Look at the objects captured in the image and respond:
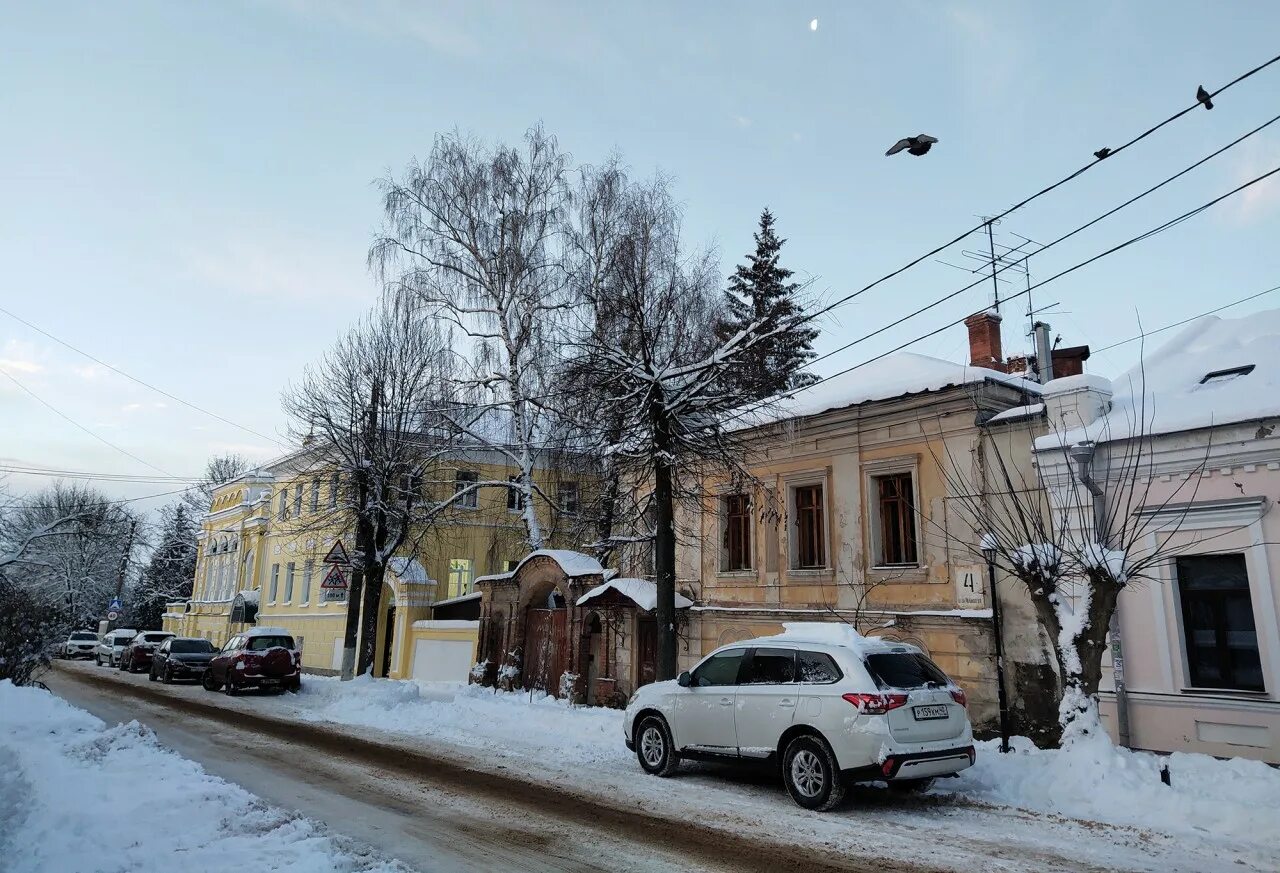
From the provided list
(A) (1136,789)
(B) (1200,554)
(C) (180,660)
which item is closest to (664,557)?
(A) (1136,789)

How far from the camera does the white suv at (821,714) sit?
827cm

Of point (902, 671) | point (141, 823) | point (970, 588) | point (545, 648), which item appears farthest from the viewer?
point (545, 648)

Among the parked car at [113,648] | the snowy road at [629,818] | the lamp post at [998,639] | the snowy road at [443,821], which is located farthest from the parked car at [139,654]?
the lamp post at [998,639]

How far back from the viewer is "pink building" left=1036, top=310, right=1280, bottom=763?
11047 mm

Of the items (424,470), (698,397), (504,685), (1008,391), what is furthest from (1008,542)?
(424,470)

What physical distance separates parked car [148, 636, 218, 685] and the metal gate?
12501mm

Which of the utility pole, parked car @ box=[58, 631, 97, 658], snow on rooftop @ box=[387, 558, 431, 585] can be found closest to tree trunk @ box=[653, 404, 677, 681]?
the utility pole

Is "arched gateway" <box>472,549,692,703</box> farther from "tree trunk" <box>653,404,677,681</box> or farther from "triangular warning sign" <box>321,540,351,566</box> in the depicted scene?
"triangular warning sign" <box>321,540,351,566</box>

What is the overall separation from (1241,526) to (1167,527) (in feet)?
2.92

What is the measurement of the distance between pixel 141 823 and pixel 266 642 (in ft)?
59.6

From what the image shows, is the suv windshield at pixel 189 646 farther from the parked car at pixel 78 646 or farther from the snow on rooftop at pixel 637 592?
the parked car at pixel 78 646

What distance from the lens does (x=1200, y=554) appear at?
11.7 m

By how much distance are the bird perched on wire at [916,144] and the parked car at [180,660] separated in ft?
87.9

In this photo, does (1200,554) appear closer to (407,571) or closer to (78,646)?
(407,571)
